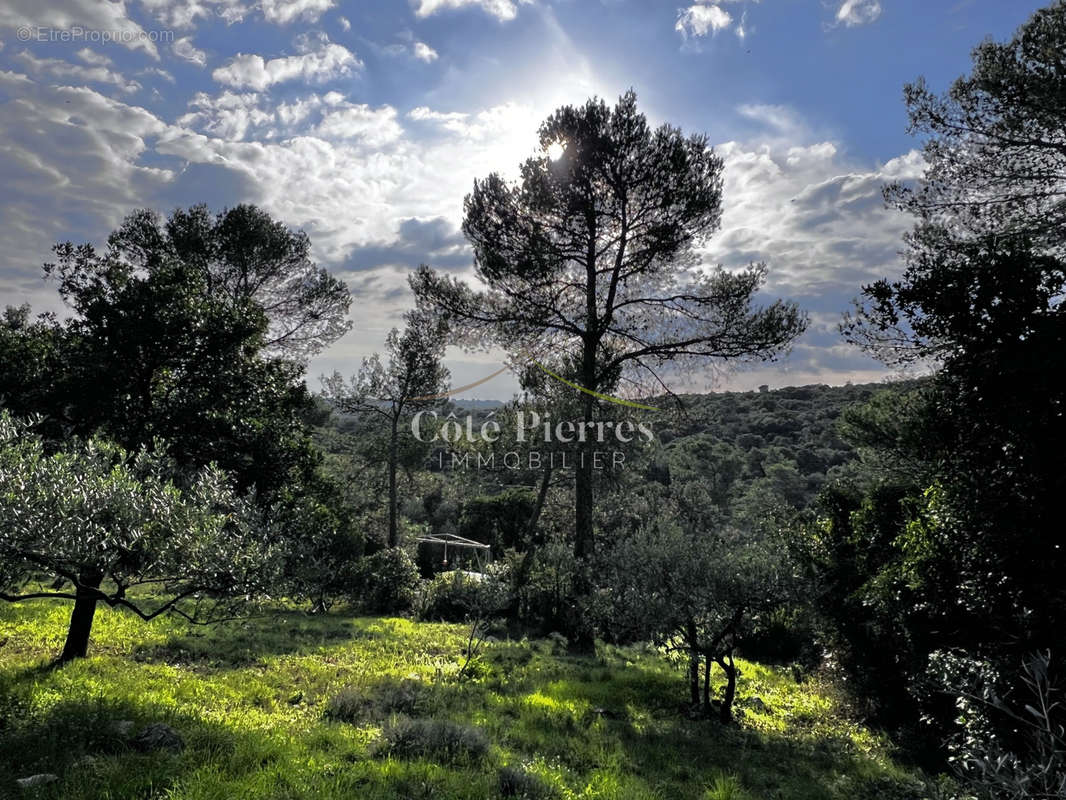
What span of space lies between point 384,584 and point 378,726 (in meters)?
16.1

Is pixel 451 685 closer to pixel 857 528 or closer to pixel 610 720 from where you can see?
pixel 610 720

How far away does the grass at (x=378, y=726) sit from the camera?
579 centimetres

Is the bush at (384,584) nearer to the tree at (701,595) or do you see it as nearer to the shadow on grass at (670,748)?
the shadow on grass at (670,748)

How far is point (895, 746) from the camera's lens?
37.5 ft

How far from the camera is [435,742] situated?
7.20 metres

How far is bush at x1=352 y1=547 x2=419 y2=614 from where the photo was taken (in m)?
23.3

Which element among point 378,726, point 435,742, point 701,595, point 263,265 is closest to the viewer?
point 435,742

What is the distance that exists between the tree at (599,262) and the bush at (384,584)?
10588 mm

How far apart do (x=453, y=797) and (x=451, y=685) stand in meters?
5.86

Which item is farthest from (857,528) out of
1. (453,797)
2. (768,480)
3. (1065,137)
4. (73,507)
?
(768,480)

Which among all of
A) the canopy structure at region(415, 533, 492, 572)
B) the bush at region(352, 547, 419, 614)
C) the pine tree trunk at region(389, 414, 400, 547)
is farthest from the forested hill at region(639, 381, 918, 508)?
the bush at region(352, 547, 419, 614)

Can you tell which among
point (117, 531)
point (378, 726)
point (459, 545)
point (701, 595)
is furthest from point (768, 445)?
point (117, 531)

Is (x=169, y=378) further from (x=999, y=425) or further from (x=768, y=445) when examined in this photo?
(x=768, y=445)

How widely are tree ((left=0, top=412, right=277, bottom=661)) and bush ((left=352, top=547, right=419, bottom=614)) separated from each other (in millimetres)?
16217
